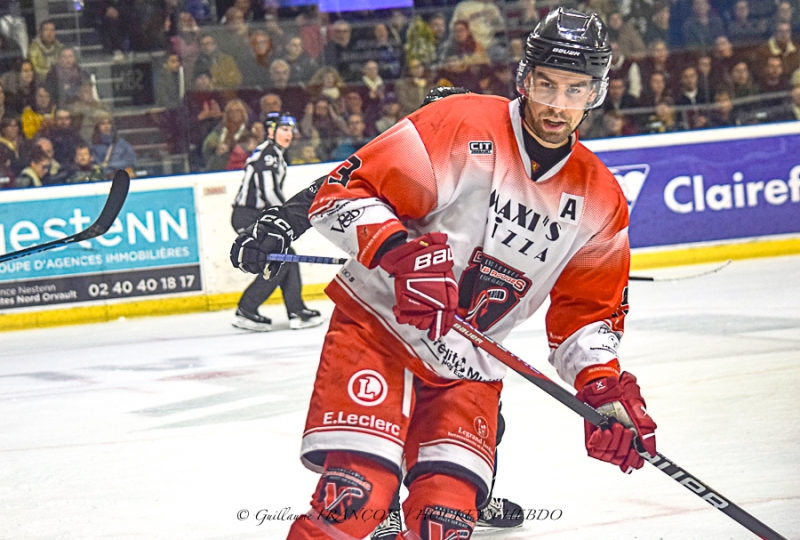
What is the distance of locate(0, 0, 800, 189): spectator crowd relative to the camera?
26.2ft

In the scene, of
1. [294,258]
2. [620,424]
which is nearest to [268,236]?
[294,258]

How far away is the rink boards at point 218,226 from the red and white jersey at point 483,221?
18.5ft

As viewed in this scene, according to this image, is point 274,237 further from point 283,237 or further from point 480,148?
point 480,148

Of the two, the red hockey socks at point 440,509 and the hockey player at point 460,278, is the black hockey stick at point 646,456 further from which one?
the red hockey socks at point 440,509

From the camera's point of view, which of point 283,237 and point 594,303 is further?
point 283,237

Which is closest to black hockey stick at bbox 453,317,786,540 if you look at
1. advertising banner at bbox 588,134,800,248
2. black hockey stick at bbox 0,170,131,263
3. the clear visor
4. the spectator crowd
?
the clear visor

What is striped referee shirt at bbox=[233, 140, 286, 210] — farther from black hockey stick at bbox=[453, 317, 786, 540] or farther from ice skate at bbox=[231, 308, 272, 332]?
black hockey stick at bbox=[453, 317, 786, 540]

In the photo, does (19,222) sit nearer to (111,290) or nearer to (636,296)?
(111,290)

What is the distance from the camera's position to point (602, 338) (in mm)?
2203

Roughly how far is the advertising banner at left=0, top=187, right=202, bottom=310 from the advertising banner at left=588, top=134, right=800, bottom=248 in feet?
10.2

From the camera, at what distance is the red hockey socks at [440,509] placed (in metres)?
1.95

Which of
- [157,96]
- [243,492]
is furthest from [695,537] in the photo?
[157,96]

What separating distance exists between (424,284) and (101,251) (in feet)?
20.0

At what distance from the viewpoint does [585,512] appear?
2955 millimetres
